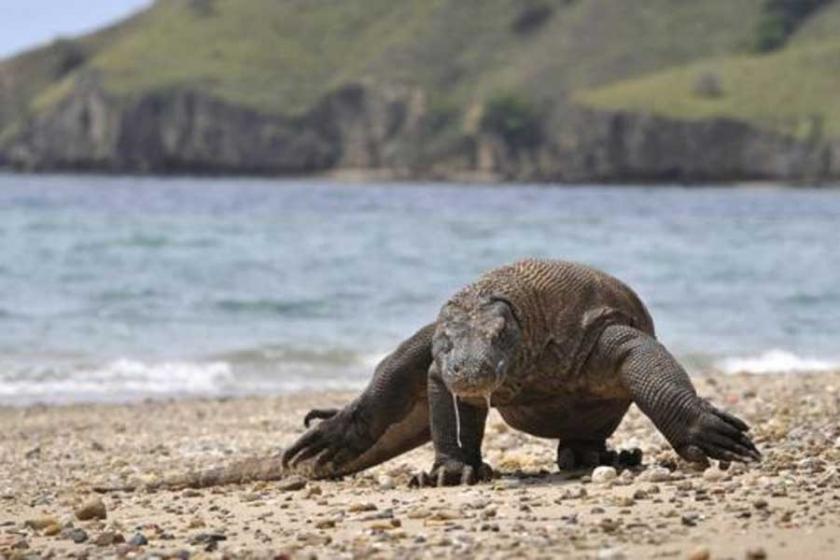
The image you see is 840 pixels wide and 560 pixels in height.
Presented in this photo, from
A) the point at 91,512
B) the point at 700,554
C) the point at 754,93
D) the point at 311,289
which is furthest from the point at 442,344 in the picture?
the point at 754,93

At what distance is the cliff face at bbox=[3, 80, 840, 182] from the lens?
163m

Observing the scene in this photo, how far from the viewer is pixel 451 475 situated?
410 inches

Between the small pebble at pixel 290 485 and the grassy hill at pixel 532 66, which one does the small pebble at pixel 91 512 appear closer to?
the small pebble at pixel 290 485

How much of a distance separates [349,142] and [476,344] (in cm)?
17554

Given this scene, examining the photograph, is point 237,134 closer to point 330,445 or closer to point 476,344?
point 330,445

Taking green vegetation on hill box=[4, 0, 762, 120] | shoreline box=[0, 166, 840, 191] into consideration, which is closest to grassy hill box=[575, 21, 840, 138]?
shoreline box=[0, 166, 840, 191]

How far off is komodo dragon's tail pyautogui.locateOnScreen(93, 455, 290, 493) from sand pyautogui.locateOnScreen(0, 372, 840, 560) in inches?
10.3

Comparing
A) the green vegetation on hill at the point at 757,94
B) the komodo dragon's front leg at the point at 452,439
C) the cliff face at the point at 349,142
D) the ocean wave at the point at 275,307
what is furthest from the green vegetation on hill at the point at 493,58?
the komodo dragon's front leg at the point at 452,439

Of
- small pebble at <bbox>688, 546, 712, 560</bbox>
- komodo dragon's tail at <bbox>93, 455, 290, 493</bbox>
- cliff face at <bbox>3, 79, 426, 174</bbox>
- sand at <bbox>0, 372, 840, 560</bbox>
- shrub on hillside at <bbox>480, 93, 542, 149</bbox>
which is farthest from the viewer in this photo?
cliff face at <bbox>3, 79, 426, 174</bbox>

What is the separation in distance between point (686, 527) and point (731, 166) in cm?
15276

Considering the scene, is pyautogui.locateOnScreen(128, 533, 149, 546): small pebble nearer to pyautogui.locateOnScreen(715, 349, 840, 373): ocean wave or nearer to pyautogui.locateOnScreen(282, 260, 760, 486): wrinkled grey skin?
pyautogui.locateOnScreen(282, 260, 760, 486): wrinkled grey skin

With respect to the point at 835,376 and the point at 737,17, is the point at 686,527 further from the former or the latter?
the point at 737,17

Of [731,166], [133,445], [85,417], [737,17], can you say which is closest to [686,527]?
[133,445]

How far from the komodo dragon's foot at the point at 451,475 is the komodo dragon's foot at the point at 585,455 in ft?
1.69
